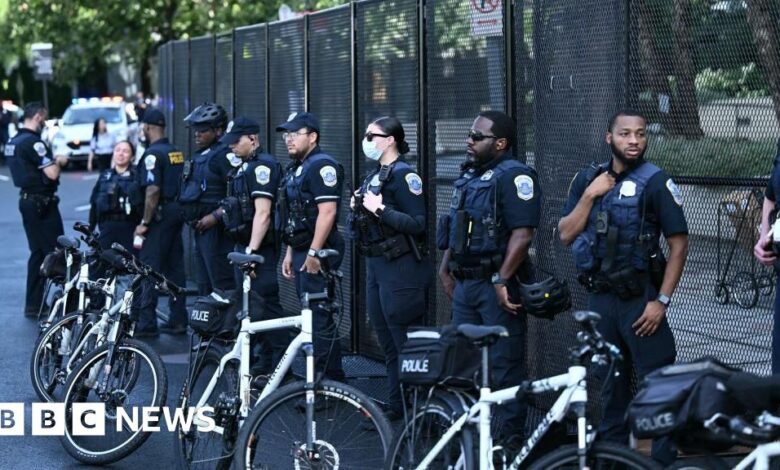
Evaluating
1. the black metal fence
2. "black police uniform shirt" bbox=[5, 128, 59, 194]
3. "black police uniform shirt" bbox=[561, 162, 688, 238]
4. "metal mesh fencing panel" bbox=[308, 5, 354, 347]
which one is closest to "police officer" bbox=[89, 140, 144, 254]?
"black police uniform shirt" bbox=[5, 128, 59, 194]

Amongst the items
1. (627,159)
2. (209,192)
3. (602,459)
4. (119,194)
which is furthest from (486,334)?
(119,194)

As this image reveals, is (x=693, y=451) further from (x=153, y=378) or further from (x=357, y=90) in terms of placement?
(x=357, y=90)

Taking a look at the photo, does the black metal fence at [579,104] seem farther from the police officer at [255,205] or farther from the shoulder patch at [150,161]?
the shoulder patch at [150,161]

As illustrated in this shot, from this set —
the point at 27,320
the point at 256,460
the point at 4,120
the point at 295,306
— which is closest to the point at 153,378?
the point at 256,460

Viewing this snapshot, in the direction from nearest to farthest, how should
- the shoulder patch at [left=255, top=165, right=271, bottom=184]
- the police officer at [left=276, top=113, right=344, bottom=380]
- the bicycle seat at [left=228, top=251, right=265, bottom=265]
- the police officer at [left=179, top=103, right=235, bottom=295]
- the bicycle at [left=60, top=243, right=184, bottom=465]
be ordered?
1. the bicycle seat at [left=228, top=251, right=265, bottom=265]
2. the bicycle at [left=60, top=243, right=184, bottom=465]
3. the police officer at [left=276, top=113, right=344, bottom=380]
4. the shoulder patch at [left=255, top=165, right=271, bottom=184]
5. the police officer at [left=179, top=103, right=235, bottom=295]

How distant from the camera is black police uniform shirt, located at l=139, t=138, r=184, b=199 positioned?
12.3 meters

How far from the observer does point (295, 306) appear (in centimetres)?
1219

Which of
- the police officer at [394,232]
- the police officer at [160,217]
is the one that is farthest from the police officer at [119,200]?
the police officer at [394,232]

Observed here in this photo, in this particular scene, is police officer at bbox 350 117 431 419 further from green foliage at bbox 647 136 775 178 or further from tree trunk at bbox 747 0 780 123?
tree trunk at bbox 747 0 780 123

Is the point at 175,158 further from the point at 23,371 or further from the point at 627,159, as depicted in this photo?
the point at 627,159

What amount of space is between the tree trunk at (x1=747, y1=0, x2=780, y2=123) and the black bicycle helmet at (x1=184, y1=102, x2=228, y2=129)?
17.4 feet

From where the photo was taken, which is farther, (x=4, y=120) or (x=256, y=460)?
(x=4, y=120)

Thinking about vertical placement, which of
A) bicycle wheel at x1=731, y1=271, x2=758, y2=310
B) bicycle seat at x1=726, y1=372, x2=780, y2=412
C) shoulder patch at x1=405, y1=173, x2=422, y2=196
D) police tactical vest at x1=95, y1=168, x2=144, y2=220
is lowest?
bicycle seat at x1=726, y1=372, x2=780, y2=412

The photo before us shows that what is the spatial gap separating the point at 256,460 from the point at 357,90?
5.07 m
